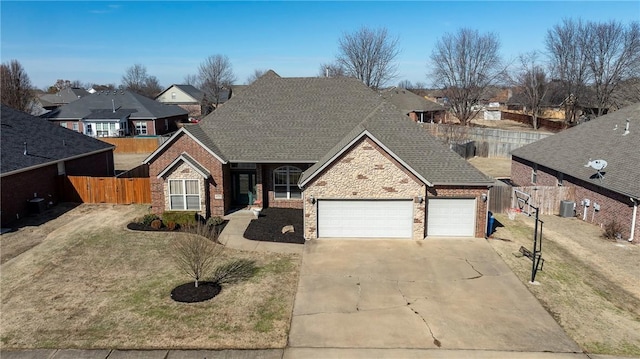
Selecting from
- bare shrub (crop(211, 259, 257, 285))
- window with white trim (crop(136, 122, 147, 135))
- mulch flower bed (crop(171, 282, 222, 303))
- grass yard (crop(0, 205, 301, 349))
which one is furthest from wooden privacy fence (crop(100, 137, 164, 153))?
mulch flower bed (crop(171, 282, 222, 303))

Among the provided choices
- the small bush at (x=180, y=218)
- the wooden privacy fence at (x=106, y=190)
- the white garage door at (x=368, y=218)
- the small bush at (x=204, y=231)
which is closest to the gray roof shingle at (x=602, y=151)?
the white garage door at (x=368, y=218)

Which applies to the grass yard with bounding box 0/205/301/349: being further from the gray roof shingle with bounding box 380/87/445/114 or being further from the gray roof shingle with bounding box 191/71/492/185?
the gray roof shingle with bounding box 380/87/445/114

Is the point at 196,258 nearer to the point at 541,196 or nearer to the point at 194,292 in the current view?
the point at 194,292

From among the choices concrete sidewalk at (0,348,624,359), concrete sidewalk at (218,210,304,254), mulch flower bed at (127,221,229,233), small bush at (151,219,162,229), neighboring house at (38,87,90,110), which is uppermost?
neighboring house at (38,87,90,110)

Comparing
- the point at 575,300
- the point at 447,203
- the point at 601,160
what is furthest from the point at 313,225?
the point at 601,160

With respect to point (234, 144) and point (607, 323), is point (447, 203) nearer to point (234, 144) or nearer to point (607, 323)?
point (607, 323)

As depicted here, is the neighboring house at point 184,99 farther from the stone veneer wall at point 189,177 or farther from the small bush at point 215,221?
the small bush at point 215,221

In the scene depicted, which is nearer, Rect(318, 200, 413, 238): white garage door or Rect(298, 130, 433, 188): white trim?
Rect(298, 130, 433, 188): white trim
